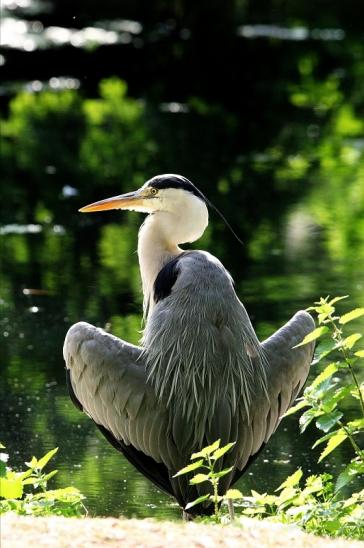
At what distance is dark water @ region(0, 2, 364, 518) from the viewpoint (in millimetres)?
7465

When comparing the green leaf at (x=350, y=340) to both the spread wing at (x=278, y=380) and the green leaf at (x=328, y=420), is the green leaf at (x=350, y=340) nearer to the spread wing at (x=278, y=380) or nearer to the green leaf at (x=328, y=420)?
the green leaf at (x=328, y=420)

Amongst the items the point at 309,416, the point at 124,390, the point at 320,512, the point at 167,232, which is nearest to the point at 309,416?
the point at 309,416

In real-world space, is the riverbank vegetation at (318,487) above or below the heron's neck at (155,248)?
below

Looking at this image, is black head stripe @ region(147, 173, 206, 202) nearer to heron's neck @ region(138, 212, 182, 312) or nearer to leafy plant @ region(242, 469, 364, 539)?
heron's neck @ region(138, 212, 182, 312)

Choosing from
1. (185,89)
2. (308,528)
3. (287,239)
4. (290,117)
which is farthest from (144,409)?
(185,89)

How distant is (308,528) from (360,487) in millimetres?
1527

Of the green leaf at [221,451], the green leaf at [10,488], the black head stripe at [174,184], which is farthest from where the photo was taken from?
the black head stripe at [174,184]

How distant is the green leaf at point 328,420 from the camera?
5043mm

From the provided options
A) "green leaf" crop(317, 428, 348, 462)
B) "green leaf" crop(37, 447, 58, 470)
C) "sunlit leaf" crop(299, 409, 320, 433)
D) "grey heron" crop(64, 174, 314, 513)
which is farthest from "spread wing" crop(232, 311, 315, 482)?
"green leaf" crop(37, 447, 58, 470)

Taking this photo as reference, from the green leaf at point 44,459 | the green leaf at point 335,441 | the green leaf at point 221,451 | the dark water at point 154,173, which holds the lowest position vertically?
the dark water at point 154,173

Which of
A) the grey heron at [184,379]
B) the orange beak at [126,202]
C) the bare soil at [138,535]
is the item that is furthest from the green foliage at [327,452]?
the orange beak at [126,202]

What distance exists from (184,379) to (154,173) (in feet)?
26.6

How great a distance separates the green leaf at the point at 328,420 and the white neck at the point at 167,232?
123 centimetres

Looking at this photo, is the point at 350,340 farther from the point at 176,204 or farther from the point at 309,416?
the point at 176,204
